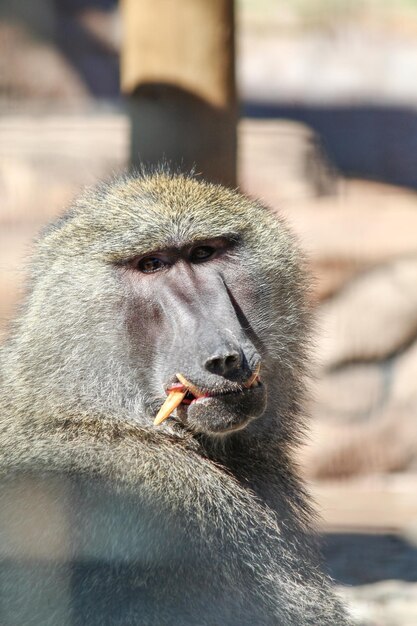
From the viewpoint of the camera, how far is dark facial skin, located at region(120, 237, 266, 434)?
271 centimetres

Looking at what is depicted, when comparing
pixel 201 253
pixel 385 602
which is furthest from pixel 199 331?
pixel 385 602

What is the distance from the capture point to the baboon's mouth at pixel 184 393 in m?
2.72

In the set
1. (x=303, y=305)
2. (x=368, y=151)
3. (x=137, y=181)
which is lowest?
(x=368, y=151)

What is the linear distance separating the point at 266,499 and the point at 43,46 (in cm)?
867

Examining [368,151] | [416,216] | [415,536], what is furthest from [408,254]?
[368,151]

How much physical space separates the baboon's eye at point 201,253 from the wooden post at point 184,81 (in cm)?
106

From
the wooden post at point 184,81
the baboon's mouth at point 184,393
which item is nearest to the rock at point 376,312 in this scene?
the wooden post at point 184,81

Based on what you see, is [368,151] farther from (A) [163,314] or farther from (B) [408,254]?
(A) [163,314]

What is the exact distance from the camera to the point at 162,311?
2893 millimetres

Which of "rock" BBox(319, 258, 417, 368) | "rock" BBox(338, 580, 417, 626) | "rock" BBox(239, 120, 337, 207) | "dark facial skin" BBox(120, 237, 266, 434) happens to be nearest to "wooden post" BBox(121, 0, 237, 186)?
"dark facial skin" BBox(120, 237, 266, 434)

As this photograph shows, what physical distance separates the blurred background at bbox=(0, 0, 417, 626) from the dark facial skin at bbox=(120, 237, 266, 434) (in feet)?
1.72

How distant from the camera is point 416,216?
267 inches

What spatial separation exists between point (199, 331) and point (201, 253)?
37cm

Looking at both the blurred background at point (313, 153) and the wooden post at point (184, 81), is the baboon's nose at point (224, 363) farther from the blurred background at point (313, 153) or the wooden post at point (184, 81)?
the wooden post at point (184, 81)
